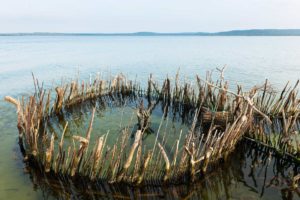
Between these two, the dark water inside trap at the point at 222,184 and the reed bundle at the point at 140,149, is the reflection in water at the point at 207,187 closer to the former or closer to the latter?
the dark water inside trap at the point at 222,184

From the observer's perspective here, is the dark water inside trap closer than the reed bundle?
No

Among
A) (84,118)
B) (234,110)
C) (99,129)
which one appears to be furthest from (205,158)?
(84,118)

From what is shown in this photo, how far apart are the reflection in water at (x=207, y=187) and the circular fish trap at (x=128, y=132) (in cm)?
19

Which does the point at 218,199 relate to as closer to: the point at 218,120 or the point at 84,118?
the point at 218,120

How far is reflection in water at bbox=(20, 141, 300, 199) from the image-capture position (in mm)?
6570

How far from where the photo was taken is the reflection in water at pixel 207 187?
6.57 meters

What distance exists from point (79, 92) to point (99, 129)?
3.91 meters

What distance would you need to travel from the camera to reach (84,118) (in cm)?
1255

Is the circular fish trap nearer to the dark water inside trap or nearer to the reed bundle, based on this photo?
the reed bundle

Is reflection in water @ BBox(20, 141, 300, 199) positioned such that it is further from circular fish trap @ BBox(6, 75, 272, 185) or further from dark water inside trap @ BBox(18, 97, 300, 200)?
A: circular fish trap @ BBox(6, 75, 272, 185)

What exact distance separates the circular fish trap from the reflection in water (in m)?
0.19

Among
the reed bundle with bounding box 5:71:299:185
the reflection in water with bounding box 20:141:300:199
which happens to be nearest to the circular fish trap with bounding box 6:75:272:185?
the reed bundle with bounding box 5:71:299:185

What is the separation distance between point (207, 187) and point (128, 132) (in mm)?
3516

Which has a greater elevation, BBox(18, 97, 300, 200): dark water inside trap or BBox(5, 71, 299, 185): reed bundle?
BBox(5, 71, 299, 185): reed bundle
